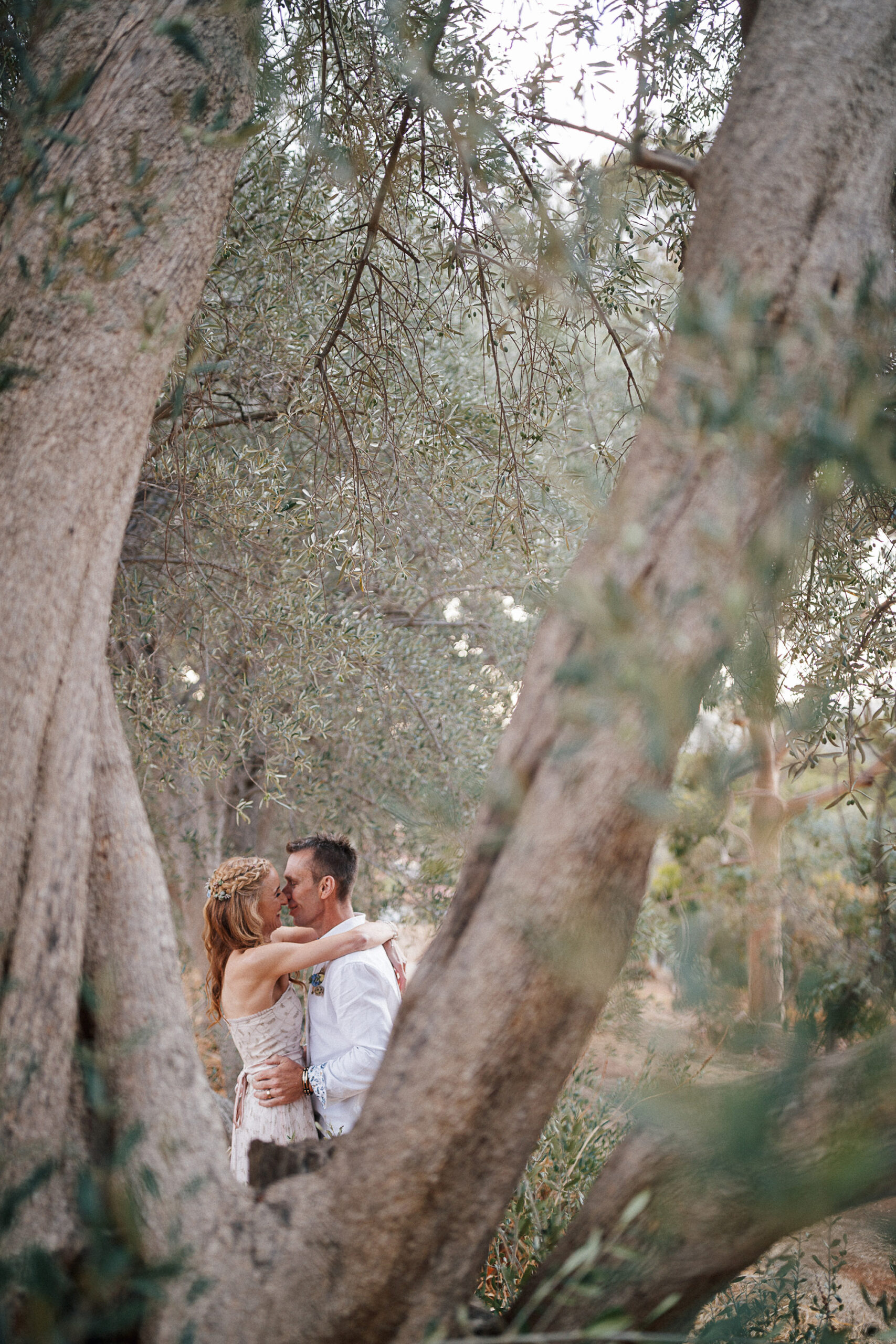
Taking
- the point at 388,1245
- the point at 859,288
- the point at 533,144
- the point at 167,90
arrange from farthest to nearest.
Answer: the point at 533,144, the point at 167,90, the point at 859,288, the point at 388,1245

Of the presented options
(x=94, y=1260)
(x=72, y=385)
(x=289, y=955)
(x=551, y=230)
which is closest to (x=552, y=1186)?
(x=289, y=955)

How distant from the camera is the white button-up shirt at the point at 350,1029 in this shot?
3.30 metres

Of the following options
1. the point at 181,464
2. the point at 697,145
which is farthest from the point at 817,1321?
the point at 697,145

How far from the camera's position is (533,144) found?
358cm

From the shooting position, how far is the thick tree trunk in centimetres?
142

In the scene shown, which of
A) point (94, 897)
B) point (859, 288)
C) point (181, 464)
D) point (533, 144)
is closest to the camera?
point (859, 288)

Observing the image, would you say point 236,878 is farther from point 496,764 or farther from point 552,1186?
point 496,764

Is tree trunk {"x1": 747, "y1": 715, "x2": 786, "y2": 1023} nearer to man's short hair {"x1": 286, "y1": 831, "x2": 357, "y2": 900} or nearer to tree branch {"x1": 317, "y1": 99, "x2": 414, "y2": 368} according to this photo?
man's short hair {"x1": 286, "y1": 831, "x2": 357, "y2": 900}

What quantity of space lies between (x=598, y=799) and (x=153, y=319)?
1252mm

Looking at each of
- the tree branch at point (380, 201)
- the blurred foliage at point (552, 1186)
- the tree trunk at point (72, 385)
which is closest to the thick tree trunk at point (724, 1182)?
the tree trunk at point (72, 385)

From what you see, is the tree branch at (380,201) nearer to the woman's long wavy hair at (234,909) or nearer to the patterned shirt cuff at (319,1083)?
the woman's long wavy hair at (234,909)

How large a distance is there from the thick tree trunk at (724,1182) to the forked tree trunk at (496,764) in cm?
19

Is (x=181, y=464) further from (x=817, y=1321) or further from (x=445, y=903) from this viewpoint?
(x=817, y=1321)

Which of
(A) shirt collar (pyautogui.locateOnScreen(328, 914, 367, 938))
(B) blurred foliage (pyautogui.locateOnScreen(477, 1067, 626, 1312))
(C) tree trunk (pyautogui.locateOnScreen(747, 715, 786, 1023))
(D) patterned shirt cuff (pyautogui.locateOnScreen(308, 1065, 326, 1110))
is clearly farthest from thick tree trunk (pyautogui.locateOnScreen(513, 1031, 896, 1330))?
(A) shirt collar (pyautogui.locateOnScreen(328, 914, 367, 938))
